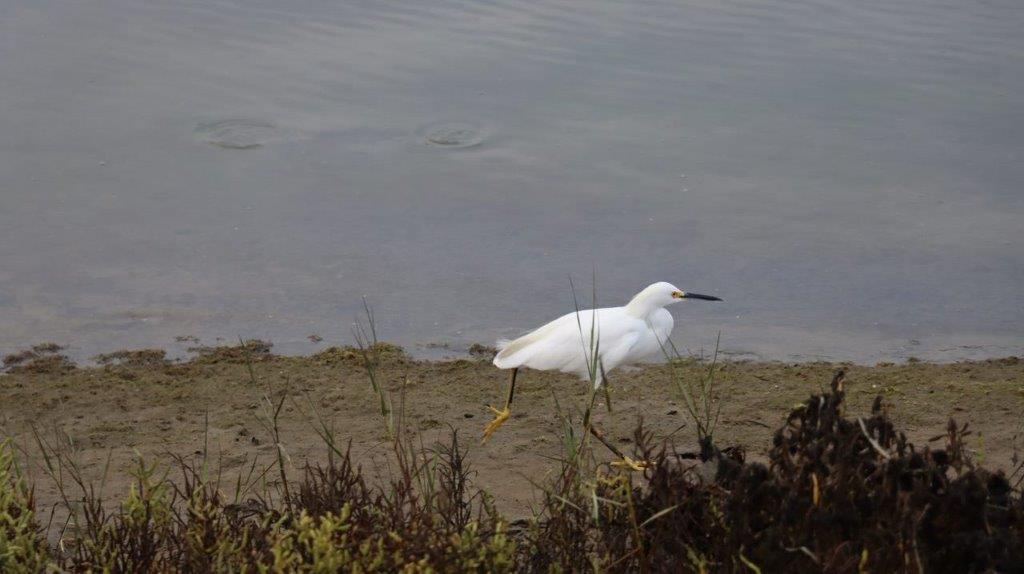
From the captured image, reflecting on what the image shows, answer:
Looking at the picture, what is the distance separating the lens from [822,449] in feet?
9.18

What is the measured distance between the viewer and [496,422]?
17.0 feet

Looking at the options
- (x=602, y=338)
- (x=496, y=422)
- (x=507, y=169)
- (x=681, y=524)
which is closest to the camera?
(x=681, y=524)

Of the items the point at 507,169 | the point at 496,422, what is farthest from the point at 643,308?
Result: the point at 507,169

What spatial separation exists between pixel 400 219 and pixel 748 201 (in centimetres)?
231

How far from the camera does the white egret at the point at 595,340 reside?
18.1 feet

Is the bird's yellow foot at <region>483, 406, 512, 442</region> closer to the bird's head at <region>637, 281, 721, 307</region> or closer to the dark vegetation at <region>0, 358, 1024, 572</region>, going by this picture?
the bird's head at <region>637, 281, 721, 307</region>

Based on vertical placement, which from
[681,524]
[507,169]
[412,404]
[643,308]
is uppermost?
[507,169]

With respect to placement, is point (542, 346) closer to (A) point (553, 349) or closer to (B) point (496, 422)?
(A) point (553, 349)

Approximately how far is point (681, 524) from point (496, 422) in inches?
85.8

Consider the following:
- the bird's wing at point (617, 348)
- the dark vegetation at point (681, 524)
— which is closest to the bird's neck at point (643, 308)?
the bird's wing at point (617, 348)

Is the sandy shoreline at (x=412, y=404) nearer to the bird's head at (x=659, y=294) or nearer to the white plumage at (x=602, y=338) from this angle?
the white plumage at (x=602, y=338)

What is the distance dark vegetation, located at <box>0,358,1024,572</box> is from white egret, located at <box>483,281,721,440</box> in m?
1.92

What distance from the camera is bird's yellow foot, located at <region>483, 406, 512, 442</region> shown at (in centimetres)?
518

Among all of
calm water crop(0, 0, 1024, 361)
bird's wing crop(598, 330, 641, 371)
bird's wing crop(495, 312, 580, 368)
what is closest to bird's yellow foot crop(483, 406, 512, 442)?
bird's wing crop(495, 312, 580, 368)
